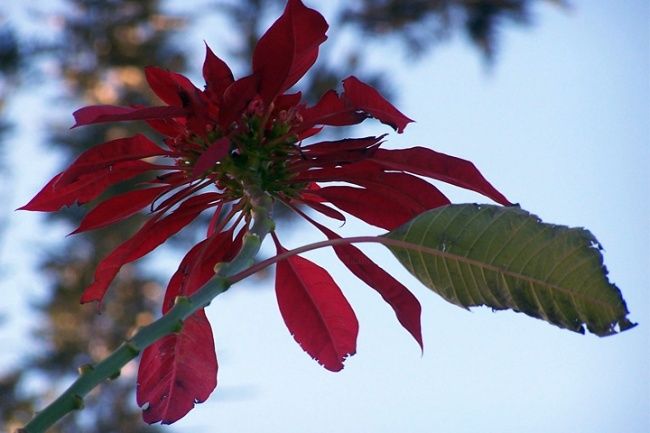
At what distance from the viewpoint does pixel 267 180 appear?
652 mm

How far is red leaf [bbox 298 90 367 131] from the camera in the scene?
649mm

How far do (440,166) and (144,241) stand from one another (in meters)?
0.21

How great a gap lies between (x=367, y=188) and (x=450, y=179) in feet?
0.19

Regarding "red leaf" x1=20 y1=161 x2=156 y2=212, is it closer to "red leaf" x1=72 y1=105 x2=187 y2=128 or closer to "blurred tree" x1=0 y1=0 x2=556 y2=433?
"red leaf" x1=72 y1=105 x2=187 y2=128

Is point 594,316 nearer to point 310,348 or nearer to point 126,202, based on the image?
point 310,348

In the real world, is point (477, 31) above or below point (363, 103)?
above

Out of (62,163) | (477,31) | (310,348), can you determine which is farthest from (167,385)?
(477,31)

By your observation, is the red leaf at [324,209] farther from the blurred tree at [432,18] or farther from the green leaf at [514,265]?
the blurred tree at [432,18]

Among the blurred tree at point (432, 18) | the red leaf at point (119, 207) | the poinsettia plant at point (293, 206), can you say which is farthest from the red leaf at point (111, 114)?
the blurred tree at point (432, 18)

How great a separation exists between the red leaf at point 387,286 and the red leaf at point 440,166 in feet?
0.22

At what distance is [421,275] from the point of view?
554 millimetres

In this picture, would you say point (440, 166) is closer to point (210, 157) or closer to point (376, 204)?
point (376, 204)

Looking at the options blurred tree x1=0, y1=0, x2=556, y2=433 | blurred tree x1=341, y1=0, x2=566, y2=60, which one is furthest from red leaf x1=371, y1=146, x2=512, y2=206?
blurred tree x1=341, y1=0, x2=566, y2=60

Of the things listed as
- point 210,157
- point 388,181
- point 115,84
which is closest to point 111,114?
point 210,157
